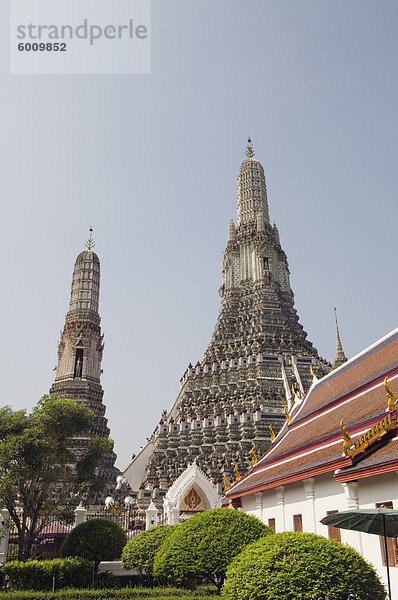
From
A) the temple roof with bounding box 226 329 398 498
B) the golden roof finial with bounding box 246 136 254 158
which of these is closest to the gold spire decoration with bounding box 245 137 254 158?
the golden roof finial with bounding box 246 136 254 158

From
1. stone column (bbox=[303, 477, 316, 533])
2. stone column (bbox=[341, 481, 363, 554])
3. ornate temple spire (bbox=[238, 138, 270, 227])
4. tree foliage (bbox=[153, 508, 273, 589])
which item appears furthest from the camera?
ornate temple spire (bbox=[238, 138, 270, 227])

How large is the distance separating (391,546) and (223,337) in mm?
41741

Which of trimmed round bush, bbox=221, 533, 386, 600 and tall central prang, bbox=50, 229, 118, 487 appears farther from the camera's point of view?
tall central prang, bbox=50, 229, 118, 487

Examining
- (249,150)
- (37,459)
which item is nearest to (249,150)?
(249,150)

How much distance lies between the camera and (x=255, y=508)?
1814 cm

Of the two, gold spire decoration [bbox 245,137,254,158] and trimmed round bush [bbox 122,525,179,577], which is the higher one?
gold spire decoration [bbox 245,137,254,158]

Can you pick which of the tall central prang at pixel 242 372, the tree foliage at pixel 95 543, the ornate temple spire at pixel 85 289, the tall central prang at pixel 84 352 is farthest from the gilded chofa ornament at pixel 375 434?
the ornate temple spire at pixel 85 289

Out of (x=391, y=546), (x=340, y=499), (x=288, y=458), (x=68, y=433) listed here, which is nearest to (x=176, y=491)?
(x=68, y=433)

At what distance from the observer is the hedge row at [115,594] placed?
1308 cm

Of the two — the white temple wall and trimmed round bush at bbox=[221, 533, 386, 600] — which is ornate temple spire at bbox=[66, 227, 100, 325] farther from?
trimmed round bush at bbox=[221, 533, 386, 600]

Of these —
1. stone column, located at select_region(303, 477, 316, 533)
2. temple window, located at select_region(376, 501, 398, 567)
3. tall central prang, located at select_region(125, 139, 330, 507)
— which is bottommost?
temple window, located at select_region(376, 501, 398, 567)

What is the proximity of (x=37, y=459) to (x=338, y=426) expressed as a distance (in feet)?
40.5

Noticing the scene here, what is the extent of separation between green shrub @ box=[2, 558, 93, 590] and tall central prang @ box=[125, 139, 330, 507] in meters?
15.4

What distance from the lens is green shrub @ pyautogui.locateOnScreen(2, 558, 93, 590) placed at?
1492 centimetres
